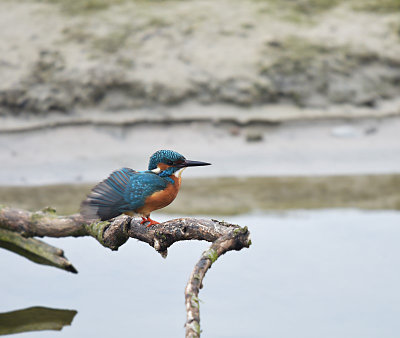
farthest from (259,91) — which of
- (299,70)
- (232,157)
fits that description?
(232,157)

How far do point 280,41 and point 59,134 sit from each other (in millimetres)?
2078

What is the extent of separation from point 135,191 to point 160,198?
0.08 meters

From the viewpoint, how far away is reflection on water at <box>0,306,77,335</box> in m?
2.99

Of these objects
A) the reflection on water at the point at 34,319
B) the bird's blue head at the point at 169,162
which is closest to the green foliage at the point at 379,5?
the reflection on water at the point at 34,319

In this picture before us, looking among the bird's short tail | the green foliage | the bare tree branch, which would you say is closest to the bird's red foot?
the bare tree branch

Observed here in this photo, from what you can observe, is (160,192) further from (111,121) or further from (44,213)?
(111,121)

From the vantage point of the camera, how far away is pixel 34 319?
3033 mm

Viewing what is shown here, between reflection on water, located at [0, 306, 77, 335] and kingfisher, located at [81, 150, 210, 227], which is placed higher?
kingfisher, located at [81, 150, 210, 227]

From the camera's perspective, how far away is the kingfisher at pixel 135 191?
6.93 feet

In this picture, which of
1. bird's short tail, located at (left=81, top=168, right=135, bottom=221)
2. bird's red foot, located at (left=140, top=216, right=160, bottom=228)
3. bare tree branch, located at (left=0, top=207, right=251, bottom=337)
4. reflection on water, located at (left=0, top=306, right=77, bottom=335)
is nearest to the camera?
bare tree branch, located at (left=0, top=207, right=251, bottom=337)

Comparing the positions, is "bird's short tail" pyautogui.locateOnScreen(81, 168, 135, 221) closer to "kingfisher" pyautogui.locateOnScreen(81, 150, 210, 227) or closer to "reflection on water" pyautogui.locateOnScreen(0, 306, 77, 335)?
"kingfisher" pyautogui.locateOnScreen(81, 150, 210, 227)

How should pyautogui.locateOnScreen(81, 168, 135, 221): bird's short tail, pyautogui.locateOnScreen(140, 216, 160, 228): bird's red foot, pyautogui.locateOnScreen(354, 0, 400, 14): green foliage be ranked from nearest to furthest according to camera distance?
pyautogui.locateOnScreen(81, 168, 135, 221): bird's short tail < pyautogui.locateOnScreen(140, 216, 160, 228): bird's red foot < pyautogui.locateOnScreen(354, 0, 400, 14): green foliage

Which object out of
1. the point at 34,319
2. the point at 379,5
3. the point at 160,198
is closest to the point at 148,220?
the point at 160,198

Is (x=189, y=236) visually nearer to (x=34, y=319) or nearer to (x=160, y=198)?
(x=160, y=198)
